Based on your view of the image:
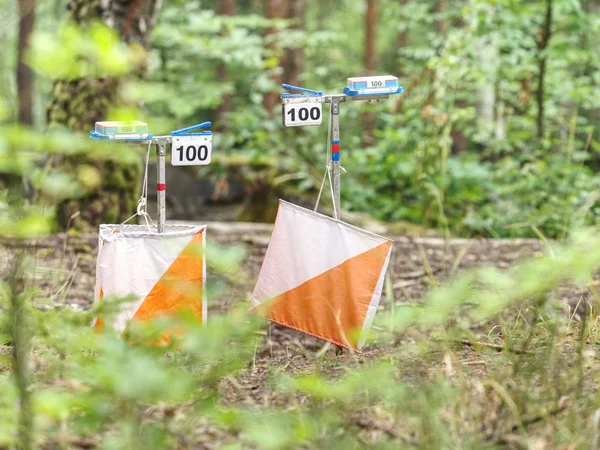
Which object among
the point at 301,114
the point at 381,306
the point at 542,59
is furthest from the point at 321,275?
the point at 542,59

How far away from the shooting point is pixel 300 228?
316cm

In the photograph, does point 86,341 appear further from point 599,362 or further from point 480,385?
point 599,362

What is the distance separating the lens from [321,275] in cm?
312

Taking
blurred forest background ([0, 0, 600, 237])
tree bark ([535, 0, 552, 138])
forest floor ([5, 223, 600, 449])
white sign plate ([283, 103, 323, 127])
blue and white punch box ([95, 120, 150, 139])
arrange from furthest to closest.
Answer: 1. tree bark ([535, 0, 552, 138])
2. blurred forest background ([0, 0, 600, 237])
3. white sign plate ([283, 103, 323, 127])
4. blue and white punch box ([95, 120, 150, 139])
5. forest floor ([5, 223, 600, 449])

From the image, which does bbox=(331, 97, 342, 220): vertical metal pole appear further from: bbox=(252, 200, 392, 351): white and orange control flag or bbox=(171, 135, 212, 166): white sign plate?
bbox=(171, 135, 212, 166): white sign plate

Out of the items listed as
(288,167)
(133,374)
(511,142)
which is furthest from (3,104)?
(511,142)

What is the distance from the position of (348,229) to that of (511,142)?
4774mm

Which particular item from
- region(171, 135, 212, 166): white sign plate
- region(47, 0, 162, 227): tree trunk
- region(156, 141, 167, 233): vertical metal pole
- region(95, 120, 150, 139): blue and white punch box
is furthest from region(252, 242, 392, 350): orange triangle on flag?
region(47, 0, 162, 227): tree trunk

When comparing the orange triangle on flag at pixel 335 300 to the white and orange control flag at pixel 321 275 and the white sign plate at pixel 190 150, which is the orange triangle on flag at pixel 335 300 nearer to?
the white and orange control flag at pixel 321 275

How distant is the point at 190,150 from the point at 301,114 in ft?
1.63

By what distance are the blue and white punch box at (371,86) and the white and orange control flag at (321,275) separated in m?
0.54

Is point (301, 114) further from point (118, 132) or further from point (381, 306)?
point (381, 306)

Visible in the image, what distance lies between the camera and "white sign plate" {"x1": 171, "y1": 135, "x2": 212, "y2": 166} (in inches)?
120

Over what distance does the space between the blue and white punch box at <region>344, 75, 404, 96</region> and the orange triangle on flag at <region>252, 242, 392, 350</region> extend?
0.66m
